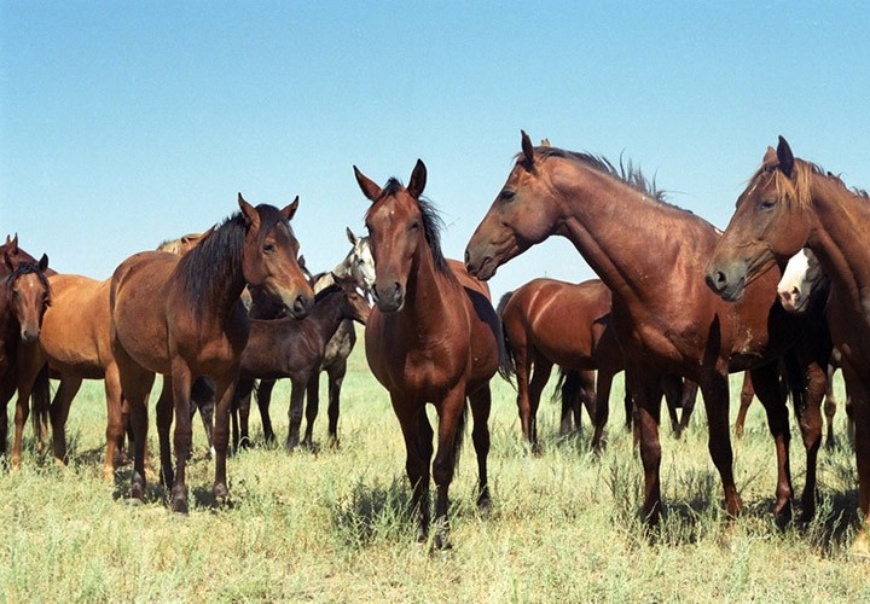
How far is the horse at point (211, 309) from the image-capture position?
→ 6.73 m

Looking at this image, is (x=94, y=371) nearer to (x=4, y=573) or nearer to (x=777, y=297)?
(x=4, y=573)

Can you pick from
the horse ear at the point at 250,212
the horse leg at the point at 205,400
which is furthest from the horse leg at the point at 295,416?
the horse ear at the point at 250,212

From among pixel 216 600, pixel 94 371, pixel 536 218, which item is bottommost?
pixel 216 600

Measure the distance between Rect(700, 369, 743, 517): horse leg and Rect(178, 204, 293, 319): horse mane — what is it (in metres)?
3.45

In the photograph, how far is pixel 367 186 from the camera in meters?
5.60

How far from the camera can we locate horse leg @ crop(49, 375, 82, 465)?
30.4 ft

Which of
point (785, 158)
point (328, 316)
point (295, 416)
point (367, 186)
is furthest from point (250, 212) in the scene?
point (328, 316)

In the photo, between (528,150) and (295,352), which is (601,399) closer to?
(295,352)

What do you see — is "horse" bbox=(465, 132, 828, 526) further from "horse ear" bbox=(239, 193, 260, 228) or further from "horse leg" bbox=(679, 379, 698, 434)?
"horse leg" bbox=(679, 379, 698, 434)

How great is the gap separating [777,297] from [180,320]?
4382mm

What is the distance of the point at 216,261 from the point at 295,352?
14.6 ft

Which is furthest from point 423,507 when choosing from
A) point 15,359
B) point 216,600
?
point 15,359

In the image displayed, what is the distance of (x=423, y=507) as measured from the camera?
571 cm

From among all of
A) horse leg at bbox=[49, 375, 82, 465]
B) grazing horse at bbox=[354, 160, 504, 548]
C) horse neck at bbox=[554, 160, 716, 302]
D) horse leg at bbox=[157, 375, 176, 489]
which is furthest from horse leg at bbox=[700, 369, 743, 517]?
horse leg at bbox=[49, 375, 82, 465]
